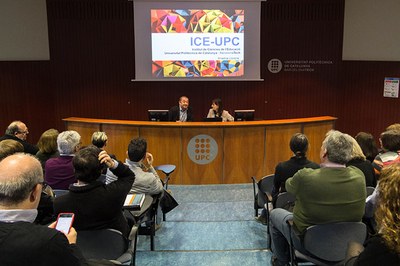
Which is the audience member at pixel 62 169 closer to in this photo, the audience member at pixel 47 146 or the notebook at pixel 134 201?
the audience member at pixel 47 146

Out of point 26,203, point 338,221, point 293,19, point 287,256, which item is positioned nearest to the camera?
point 26,203

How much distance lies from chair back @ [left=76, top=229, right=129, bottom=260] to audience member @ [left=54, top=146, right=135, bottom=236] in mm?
75

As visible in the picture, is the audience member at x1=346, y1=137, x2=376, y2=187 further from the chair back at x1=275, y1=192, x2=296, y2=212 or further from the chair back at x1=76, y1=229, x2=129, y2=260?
the chair back at x1=76, y1=229, x2=129, y2=260

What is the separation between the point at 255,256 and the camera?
3.32 meters

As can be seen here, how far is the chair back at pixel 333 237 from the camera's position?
230 centimetres

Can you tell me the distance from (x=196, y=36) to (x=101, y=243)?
6172 mm

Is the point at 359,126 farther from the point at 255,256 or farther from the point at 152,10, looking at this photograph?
the point at 255,256

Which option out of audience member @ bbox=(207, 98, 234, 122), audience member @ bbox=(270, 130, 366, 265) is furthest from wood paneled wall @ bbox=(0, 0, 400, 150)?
audience member @ bbox=(270, 130, 366, 265)

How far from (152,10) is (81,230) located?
21.0 feet

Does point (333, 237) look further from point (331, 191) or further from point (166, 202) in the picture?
point (166, 202)

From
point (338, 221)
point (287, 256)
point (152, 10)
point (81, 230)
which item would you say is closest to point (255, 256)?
point (287, 256)

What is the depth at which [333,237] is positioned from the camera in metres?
2.31

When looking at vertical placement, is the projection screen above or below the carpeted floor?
above

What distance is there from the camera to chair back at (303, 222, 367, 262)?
230 cm
